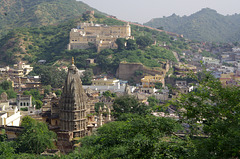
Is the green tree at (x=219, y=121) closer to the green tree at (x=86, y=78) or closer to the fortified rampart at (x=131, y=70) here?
the green tree at (x=86, y=78)

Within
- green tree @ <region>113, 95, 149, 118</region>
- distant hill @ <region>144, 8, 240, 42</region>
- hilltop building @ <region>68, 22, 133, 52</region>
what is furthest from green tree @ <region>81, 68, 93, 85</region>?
distant hill @ <region>144, 8, 240, 42</region>

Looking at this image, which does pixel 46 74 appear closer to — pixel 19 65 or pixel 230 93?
pixel 19 65

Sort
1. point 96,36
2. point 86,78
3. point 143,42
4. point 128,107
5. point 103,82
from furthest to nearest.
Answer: point 96,36 → point 143,42 → point 86,78 → point 103,82 → point 128,107

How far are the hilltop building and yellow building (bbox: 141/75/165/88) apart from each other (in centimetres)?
1369

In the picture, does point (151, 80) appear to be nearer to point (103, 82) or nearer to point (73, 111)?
point (103, 82)

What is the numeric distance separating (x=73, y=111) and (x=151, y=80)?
34740mm

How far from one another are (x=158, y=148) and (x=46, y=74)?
44.8 meters

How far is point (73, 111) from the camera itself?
23.7 m

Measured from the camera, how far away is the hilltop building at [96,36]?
69812 mm

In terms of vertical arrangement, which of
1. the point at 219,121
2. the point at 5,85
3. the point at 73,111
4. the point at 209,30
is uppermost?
the point at 209,30

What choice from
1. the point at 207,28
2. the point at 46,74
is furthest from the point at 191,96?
the point at 207,28

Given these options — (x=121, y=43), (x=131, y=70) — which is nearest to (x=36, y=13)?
(x=121, y=43)

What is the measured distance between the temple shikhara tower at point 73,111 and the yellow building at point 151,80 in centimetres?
3276

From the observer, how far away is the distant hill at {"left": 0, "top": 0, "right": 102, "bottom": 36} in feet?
366
